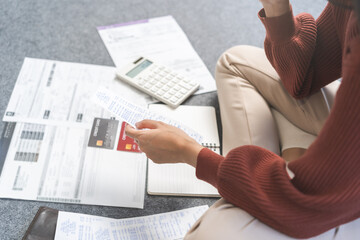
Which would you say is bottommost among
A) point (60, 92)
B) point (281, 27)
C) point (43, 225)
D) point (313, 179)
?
point (43, 225)

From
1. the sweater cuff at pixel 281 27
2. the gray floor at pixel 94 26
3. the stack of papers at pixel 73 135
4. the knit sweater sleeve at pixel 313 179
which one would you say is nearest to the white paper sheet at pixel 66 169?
the stack of papers at pixel 73 135

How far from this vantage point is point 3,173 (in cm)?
88

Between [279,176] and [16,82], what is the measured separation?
2.78 feet

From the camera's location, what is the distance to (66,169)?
92 centimetres

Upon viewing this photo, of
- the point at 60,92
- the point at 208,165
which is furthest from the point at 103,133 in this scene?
the point at 208,165

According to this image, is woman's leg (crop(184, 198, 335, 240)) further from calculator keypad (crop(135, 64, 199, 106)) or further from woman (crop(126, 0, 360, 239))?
calculator keypad (crop(135, 64, 199, 106))

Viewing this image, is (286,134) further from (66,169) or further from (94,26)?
(94,26)

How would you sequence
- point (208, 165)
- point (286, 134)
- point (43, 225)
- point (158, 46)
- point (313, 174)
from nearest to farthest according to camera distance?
point (313, 174), point (208, 165), point (43, 225), point (286, 134), point (158, 46)

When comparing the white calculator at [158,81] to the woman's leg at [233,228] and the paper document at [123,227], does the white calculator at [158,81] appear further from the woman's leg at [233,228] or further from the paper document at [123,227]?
the woman's leg at [233,228]

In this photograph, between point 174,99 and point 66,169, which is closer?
point 66,169

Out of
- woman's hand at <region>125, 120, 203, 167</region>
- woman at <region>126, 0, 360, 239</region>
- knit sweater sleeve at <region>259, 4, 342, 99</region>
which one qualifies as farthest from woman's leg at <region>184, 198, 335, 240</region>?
knit sweater sleeve at <region>259, 4, 342, 99</region>

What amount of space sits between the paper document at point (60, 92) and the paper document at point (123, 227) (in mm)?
288

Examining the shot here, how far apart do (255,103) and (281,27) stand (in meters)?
0.20

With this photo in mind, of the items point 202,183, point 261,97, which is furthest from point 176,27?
point 202,183
